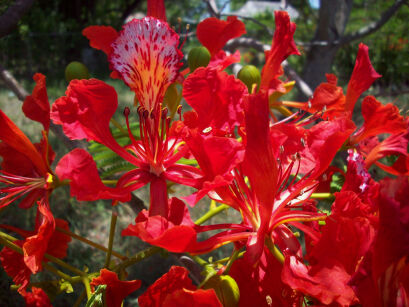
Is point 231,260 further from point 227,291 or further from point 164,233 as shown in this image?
point 164,233

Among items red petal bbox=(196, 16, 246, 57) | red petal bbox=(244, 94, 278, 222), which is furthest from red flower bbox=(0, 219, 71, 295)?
red petal bbox=(196, 16, 246, 57)

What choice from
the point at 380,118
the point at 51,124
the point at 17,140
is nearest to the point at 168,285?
the point at 17,140

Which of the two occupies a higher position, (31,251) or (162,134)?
(162,134)

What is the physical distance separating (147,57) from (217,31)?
0.36 meters

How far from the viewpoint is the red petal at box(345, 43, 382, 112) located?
1.06 meters

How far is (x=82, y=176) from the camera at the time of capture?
29.2 inches

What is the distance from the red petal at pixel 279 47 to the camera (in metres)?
1.00

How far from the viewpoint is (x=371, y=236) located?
61cm

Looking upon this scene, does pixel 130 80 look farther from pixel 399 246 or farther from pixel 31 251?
pixel 399 246

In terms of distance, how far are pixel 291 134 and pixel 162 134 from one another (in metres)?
0.29

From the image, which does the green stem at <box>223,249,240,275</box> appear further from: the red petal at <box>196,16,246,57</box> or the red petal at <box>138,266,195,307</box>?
the red petal at <box>196,16,246,57</box>

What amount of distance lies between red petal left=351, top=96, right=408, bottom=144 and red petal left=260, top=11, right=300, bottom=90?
0.25 m

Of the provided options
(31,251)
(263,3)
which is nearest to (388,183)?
(31,251)

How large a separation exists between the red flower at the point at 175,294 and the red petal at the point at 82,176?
0.58 feet
